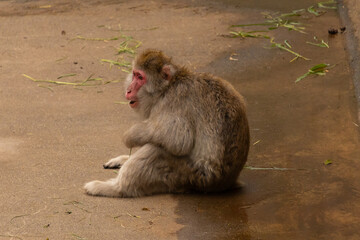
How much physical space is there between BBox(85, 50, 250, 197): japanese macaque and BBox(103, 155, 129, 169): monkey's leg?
0.56 m

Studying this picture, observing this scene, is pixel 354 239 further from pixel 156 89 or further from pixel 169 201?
pixel 156 89

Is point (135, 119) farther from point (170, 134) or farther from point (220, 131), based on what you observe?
point (220, 131)

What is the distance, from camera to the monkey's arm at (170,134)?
20.6 ft

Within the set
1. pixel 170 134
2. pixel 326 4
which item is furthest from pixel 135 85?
pixel 326 4

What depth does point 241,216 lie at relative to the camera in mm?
6129

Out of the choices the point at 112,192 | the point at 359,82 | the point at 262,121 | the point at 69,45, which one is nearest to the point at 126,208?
the point at 112,192

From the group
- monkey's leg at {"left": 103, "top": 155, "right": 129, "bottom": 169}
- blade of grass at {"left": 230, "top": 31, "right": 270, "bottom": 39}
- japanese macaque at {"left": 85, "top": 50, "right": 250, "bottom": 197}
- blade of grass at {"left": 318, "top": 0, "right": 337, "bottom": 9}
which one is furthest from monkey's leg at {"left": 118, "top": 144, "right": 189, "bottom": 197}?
blade of grass at {"left": 318, "top": 0, "right": 337, "bottom": 9}

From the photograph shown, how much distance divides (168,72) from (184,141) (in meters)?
0.74

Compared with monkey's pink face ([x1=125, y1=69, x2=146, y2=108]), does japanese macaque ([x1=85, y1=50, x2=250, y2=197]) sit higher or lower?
lower

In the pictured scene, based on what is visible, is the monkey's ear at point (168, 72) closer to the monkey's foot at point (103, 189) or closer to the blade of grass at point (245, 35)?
the monkey's foot at point (103, 189)

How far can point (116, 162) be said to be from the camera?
7.12 meters

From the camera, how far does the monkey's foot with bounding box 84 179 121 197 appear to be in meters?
6.47

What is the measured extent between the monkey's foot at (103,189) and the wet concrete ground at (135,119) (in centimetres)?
9

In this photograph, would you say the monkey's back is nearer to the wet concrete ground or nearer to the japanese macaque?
the japanese macaque
